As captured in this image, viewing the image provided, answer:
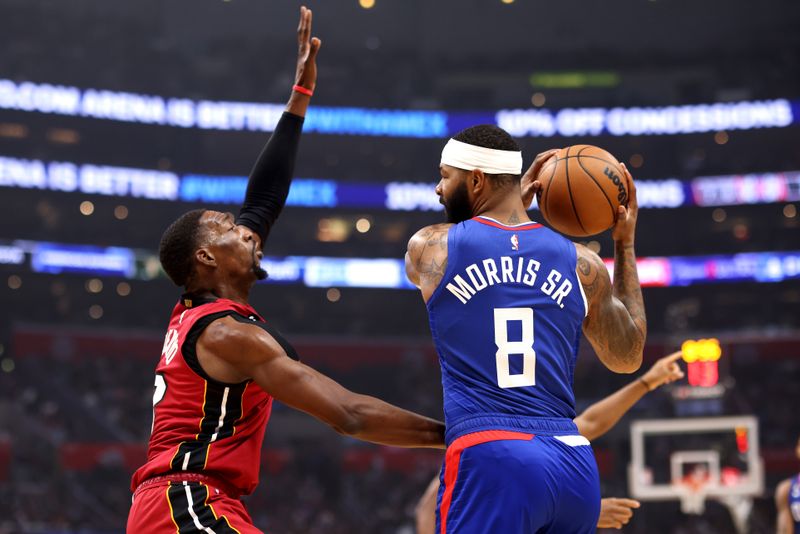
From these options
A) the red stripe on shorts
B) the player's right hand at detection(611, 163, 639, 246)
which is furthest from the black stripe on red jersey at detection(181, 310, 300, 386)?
the player's right hand at detection(611, 163, 639, 246)

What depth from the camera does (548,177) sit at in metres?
4.32

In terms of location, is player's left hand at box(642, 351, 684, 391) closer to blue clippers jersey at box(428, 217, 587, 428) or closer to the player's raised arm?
blue clippers jersey at box(428, 217, 587, 428)

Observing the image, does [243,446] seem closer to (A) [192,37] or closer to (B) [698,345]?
(B) [698,345]

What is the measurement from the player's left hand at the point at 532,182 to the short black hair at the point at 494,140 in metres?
0.20

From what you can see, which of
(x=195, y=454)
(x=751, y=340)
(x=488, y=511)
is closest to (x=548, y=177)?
(x=488, y=511)

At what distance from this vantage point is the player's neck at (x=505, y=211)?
3.91m

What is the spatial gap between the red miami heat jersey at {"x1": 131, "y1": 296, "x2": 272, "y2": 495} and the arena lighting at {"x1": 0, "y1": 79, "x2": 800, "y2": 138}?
29.7 m

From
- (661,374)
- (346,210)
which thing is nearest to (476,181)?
(661,374)

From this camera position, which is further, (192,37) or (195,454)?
(192,37)

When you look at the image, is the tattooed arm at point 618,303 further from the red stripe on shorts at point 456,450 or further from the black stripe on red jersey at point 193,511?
the black stripe on red jersey at point 193,511

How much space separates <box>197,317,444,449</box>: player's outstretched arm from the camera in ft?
12.2

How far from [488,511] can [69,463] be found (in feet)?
81.2

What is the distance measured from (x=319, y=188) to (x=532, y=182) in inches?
1172

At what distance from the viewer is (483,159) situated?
3.88m
